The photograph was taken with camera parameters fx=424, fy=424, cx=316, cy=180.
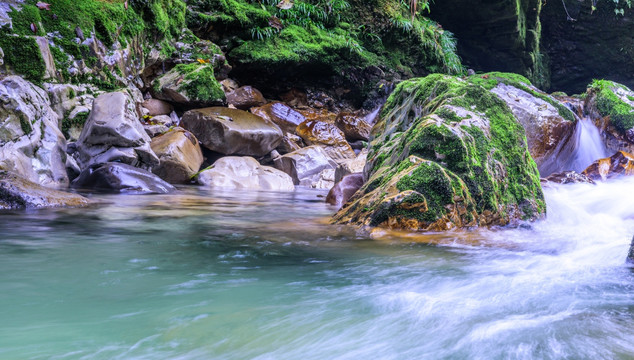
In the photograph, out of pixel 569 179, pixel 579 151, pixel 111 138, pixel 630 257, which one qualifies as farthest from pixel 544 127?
pixel 111 138

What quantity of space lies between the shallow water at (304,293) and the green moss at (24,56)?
4168 millimetres

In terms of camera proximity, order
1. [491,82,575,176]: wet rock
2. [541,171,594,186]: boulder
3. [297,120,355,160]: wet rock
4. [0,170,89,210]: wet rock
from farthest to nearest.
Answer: [297,120,355,160]: wet rock, [491,82,575,176]: wet rock, [541,171,594,186]: boulder, [0,170,89,210]: wet rock

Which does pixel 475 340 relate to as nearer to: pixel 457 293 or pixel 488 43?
pixel 457 293

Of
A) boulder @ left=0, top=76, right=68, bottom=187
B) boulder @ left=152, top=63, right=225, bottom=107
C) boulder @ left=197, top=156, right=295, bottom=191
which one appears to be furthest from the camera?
boulder @ left=152, top=63, right=225, bottom=107

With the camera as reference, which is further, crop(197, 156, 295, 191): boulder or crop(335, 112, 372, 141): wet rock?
crop(335, 112, 372, 141): wet rock

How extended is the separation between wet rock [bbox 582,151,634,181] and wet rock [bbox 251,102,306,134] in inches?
284

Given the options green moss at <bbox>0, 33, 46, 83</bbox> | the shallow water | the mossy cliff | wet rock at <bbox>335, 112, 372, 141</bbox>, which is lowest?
the shallow water

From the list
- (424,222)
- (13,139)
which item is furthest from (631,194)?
(13,139)

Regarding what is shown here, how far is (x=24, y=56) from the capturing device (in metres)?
6.46

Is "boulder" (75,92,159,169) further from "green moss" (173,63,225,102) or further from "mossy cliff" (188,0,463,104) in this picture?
"mossy cliff" (188,0,463,104)

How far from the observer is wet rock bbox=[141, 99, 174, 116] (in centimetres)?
974

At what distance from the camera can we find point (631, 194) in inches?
205

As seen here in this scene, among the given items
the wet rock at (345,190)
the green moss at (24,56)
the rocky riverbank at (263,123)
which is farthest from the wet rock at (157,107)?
the wet rock at (345,190)

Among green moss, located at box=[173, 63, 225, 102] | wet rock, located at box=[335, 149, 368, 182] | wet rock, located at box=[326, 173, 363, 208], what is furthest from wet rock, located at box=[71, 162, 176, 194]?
green moss, located at box=[173, 63, 225, 102]
